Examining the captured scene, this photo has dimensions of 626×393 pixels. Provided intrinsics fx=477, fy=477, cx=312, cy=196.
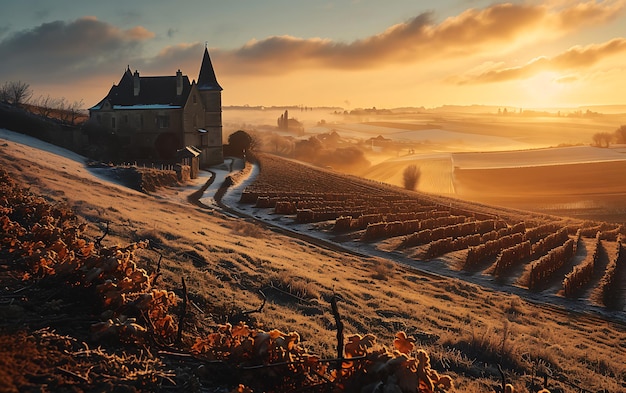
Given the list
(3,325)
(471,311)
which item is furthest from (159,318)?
(471,311)

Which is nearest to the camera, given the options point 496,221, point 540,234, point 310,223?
point 310,223

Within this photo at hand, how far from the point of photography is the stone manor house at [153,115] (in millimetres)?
55844

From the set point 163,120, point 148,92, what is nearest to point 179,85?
point 148,92

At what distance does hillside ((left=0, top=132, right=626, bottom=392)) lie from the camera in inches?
168

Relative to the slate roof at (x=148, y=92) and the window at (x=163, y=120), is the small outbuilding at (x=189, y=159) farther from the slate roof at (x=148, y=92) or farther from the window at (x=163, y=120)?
the slate roof at (x=148, y=92)

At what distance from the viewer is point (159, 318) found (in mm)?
4906

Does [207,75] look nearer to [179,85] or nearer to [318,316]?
[179,85]

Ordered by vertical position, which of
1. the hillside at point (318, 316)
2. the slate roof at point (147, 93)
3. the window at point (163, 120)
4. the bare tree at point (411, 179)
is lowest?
the bare tree at point (411, 179)

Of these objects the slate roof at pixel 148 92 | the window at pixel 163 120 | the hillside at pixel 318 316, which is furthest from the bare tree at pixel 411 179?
the hillside at pixel 318 316

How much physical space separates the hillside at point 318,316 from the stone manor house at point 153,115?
34630 mm

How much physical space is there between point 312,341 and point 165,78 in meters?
56.3

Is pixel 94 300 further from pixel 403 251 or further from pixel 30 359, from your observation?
pixel 403 251

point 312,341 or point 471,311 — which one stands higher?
point 312,341

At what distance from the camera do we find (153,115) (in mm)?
56406
